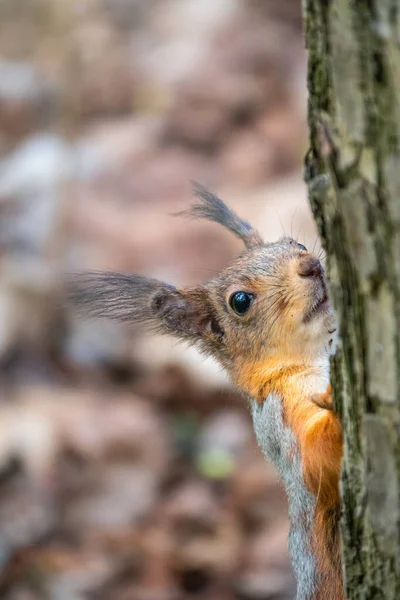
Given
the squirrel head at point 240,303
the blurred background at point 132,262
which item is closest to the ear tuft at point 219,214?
the squirrel head at point 240,303

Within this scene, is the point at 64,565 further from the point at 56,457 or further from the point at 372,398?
the point at 372,398

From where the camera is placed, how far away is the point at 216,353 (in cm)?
276

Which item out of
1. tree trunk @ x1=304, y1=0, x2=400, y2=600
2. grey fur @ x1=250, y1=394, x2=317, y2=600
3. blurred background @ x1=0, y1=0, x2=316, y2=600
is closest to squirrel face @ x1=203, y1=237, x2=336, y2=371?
grey fur @ x1=250, y1=394, x2=317, y2=600

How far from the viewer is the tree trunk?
1353 mm

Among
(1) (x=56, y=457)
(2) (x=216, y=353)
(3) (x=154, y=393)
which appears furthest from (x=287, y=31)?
(2) (x=216, y=353)

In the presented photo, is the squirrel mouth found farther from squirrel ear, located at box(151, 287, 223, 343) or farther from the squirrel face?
squirrel ear, located at box(151, 287, 223, 343)

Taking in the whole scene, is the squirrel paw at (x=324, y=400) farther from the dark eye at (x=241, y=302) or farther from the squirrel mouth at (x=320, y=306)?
the dark eye at (x=241, y=302)

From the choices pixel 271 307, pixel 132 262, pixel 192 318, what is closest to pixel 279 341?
pixel 271 307

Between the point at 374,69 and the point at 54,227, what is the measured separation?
4.85 meters

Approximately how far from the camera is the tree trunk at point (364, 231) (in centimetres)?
135

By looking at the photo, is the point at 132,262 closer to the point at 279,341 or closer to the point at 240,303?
the point at 240,303

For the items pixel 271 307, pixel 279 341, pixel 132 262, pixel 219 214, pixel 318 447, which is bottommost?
pixel 318 447

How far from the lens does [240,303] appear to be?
2.69m

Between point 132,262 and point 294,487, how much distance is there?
11.8ft
